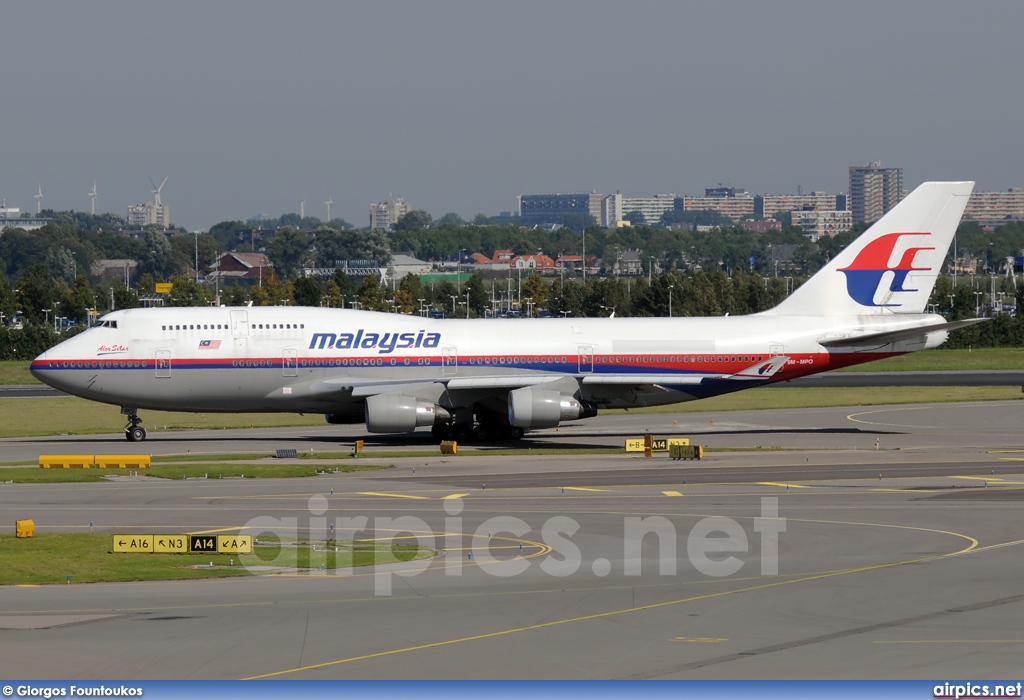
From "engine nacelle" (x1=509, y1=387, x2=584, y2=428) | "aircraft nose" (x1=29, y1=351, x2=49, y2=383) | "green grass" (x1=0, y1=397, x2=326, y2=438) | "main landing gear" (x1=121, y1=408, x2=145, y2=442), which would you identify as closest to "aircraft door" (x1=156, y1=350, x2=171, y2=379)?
"main landing gear" (x1=121, y1=408, x2=145, y2=442)

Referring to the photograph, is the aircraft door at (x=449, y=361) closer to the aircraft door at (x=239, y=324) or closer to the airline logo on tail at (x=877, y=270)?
the aircraft door at (x=239, y=324)

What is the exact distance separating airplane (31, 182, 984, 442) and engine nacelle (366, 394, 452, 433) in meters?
0.06

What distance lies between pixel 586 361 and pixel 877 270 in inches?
566

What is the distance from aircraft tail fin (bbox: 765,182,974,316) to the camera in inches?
2212

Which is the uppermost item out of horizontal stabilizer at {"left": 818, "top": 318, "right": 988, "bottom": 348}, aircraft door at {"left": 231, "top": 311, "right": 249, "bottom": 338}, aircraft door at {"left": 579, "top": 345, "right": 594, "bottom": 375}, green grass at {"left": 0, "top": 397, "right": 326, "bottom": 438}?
aircraft door at {"left": 231, "top": 311, "right": 249, "bottom": 338}

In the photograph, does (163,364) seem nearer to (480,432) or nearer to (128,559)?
(480,432)

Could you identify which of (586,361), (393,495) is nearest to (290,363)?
(586,361)

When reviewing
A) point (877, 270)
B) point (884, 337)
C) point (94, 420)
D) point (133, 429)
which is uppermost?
point (877, 270)

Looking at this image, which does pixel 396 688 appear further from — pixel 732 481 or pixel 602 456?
pixel 602 456

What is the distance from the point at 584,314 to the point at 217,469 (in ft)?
366

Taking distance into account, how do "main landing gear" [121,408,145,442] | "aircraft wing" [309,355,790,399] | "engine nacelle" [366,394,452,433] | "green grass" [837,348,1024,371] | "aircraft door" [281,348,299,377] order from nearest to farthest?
"engine nacelle" [366,394,452,433] < "aircraft wing" [309,355,790,399] < "aircraft door" [281,348,299,377] < "main landing gear" [121,408,145,442] < "green grass" [837,348,1024,371]

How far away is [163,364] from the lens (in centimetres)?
5244

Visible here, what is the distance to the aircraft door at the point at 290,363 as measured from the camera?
5278cm

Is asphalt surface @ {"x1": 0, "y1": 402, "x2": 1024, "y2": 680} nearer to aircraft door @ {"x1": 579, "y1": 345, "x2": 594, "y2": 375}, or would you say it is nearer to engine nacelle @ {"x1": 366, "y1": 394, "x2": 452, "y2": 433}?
engine nacelle @ {"x1": 366, "y1": 394, "x2": 452, "y2": 433}
